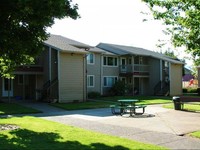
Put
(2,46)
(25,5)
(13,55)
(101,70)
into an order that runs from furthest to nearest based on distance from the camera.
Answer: (101,70) → (13,55) → (2,46) → (25,5)

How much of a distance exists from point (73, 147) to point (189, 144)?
383cm

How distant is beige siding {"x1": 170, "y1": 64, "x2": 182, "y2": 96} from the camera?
1842 inches

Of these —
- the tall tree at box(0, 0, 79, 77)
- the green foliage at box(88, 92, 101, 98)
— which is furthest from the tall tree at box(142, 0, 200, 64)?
the green foliage at box(88, 92, 101, 98)

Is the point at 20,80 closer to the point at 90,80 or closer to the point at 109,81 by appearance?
the point at 90,80

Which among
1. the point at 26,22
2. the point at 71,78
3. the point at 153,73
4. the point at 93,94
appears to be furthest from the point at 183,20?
the point at 153,73

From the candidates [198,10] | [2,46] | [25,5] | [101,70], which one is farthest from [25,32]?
[101,70]

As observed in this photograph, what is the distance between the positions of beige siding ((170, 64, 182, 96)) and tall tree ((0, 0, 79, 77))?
34.1 metres

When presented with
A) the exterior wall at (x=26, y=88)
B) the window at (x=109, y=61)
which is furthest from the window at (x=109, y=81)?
the exterior wall at (x=26, y=88)

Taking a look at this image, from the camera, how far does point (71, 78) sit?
3262 centimetres

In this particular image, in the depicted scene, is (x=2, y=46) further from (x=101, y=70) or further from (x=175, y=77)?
(x=175, y=77)

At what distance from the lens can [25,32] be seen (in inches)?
556

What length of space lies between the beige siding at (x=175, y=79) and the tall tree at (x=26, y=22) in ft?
112

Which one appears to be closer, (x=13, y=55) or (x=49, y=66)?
(x=13, y=55)

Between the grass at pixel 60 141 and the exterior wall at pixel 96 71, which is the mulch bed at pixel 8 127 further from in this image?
the exterior wall at pixel 96 71
